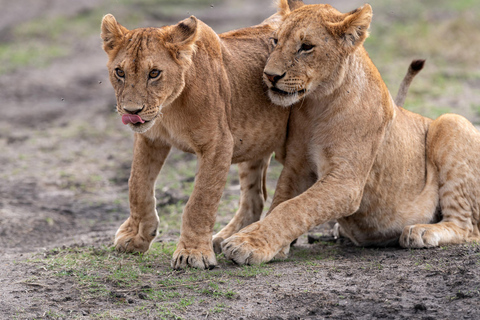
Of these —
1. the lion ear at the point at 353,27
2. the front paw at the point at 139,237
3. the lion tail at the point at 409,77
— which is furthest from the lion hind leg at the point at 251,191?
the lion tail at the point at 409,77

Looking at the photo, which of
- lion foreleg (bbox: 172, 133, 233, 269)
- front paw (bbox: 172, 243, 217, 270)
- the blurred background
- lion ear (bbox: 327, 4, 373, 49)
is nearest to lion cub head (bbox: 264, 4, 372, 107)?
lion ear (bbox: 327, 4, 373, 49)

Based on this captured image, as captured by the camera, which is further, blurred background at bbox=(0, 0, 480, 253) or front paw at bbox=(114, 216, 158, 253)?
blurred background at bbox=(0, 0, 480, 253)

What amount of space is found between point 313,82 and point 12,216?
3.39 meters

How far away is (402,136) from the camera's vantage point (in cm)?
539

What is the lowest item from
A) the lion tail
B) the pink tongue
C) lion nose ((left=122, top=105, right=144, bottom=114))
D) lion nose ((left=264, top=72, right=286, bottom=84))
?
the pink tongue

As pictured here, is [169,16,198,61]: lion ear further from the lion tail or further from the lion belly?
the lion tail

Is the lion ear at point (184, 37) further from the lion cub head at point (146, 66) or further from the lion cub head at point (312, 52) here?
the lion cub head at point (312, 52)

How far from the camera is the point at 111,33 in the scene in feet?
14.3

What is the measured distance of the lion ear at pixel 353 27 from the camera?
4.68 m

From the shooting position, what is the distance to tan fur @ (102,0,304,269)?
416 centimetres

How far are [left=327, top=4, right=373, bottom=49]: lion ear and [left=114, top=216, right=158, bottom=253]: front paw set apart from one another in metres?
1.86

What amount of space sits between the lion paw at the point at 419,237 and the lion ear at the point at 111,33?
2543 mm

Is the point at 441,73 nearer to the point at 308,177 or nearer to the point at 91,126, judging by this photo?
the point at 91,126

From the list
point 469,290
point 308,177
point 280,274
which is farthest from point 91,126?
point 469,290
